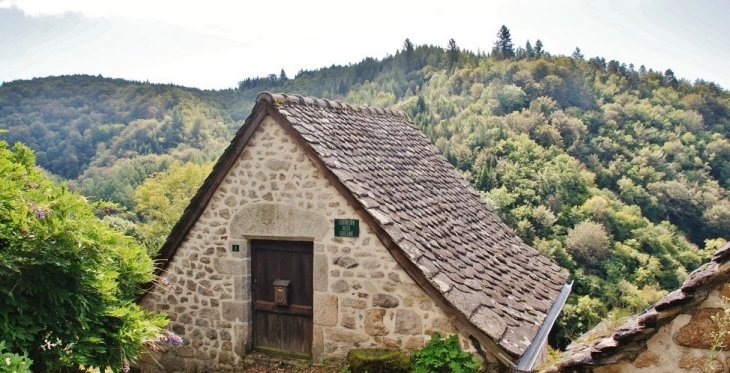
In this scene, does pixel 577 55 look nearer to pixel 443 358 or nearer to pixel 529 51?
pixel 529 51

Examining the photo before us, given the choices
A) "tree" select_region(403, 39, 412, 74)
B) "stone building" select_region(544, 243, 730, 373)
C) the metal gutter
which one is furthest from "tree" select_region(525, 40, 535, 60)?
"stone building" select_region(544, 243, 730, 373)

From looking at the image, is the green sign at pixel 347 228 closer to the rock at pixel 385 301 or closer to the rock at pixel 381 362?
the rock at pixel 385 301

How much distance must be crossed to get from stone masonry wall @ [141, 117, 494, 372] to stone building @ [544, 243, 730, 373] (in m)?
2.91

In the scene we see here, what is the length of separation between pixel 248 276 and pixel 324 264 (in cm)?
133

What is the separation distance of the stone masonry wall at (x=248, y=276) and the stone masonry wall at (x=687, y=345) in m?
2.99

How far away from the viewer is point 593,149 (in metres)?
41.5

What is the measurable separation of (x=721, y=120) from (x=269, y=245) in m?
51.8

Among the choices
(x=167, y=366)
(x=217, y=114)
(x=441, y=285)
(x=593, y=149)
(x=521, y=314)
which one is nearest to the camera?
(x=441, y=285)

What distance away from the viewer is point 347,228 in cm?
705

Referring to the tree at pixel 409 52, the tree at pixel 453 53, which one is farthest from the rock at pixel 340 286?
the tree at pixel 409 52

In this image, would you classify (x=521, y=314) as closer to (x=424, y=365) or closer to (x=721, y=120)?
(x=424, y=365)

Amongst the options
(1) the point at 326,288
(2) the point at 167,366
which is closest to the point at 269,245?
(1) the point at 326,288

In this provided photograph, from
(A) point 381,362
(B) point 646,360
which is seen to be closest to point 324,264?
(A) point 381,362

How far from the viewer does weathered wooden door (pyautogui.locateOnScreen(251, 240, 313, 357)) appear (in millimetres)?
7660
